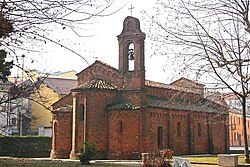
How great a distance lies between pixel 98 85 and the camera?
112 feet

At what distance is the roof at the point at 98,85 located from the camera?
33.8 m

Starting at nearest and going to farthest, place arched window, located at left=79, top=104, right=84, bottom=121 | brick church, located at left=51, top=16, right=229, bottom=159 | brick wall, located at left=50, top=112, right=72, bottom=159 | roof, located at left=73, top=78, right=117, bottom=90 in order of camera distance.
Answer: brick church, located at left=51, top=16, right=229, bottom=159, roof, located at left=73, top=78, right=117, bottom=90, arched window, located at left=79, top=104, right=84, bottom=121, brick wall, located at left=50, top=112, right=72, bottom=159

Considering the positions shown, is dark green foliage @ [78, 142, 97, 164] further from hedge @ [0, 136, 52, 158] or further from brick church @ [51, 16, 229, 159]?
hedge @ [0, 136, 52, 158]

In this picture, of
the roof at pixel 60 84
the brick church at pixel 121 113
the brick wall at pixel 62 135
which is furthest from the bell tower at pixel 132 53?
the roof at pixel 60 84

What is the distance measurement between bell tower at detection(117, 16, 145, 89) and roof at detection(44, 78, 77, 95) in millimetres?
25819

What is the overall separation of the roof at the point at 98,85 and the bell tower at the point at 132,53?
1.43 meters

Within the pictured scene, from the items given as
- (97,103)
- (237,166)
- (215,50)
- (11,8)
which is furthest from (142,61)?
(11,8)

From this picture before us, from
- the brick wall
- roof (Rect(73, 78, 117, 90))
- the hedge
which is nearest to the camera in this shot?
roof (Rect(73, 78, 117, 90))

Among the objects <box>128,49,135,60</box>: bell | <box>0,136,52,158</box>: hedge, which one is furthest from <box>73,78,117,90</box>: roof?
<box>0,136,52,158</box>: hedge

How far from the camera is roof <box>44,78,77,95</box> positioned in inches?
2365

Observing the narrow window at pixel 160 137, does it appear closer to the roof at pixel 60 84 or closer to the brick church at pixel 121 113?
the brick church at pixel 121 113

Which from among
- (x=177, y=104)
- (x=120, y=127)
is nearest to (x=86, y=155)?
(x=120, y=127)

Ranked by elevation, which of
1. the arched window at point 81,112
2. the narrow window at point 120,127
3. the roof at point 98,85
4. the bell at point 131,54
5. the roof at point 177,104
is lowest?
the narrow window at point 120,127

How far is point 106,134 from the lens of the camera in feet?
110
